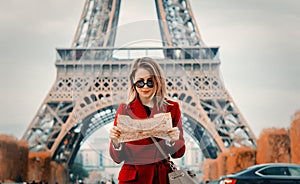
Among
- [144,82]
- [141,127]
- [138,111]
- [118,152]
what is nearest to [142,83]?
[144,82]

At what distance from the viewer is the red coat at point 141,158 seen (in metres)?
3.41

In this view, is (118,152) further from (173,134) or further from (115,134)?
(173,134)

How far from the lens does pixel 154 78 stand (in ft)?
11.6

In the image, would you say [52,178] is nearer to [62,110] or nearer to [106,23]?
[62,110]

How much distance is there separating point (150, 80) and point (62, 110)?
2570 cm

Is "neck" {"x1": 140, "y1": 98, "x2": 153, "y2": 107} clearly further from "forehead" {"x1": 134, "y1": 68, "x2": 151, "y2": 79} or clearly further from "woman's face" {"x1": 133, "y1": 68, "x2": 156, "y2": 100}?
"forehead" {"x1": 134, "y1": 68, "x2": 151, "y2": 79}

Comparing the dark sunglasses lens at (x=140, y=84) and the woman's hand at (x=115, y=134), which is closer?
the woman's hand at (x=115, y=134)

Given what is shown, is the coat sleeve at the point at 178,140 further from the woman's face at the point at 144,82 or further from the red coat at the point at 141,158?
the woman's face at the point at 144,82

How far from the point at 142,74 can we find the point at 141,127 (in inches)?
13.3

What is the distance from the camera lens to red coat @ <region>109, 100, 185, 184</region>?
3410 mm

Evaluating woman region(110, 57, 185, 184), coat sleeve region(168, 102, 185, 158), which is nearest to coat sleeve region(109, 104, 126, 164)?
woman region(110, 57, 185, 184)

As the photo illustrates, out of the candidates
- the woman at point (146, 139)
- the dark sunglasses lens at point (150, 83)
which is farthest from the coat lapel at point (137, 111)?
the dark sunglasses lens at point (150, 83)

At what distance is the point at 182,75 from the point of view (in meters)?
4.14

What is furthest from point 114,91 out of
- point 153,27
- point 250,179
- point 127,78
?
point 250,179
